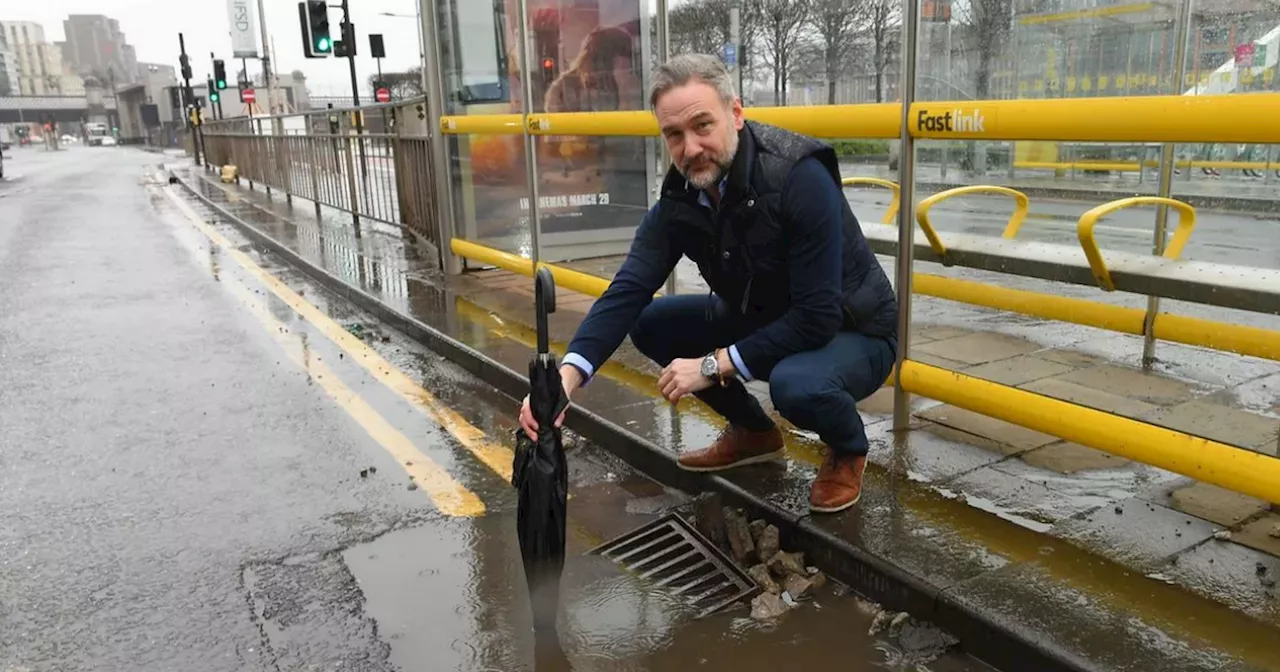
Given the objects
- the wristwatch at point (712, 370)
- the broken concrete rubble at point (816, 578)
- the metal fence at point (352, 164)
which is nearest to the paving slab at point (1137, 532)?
the broken concrete rubble at point (816, 578)

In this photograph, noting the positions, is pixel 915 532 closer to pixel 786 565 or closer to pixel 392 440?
pixel 786 565

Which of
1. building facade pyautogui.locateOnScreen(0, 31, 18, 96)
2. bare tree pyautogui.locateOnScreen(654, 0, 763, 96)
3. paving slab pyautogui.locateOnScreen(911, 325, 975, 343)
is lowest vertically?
paving slab pyautogui.locateOnScreen(911, 325, 975, 343)

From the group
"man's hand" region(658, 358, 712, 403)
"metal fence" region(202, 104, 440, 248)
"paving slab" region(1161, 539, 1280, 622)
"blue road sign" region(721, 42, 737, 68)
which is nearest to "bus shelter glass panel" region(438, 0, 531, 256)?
"metal fence" region(202, 104, 440, 248)

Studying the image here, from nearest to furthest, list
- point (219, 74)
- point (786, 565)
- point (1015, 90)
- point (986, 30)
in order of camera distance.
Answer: point (786, 565)
point (986, 30)
point (1015, 90)
point (219, 74)

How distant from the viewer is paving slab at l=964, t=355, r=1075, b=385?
446cm

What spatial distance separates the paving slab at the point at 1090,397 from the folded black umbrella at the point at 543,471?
2329mm

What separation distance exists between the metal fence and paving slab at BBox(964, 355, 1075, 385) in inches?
203

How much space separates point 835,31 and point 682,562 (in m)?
2.56

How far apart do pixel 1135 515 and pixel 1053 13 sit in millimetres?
4020

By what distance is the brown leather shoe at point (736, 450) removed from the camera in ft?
11.6

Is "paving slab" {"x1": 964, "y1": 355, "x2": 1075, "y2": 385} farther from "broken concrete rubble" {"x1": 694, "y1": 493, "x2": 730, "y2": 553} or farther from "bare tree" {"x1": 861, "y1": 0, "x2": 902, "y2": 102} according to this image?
"broken concrete rubble" {"x1": 694, "y1": 493, "x2": 730, "y2": 553}

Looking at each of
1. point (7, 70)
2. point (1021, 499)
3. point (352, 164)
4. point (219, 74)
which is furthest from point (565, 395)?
point (7, 70)

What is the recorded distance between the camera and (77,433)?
471 cm

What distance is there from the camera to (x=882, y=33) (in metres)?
4.00
